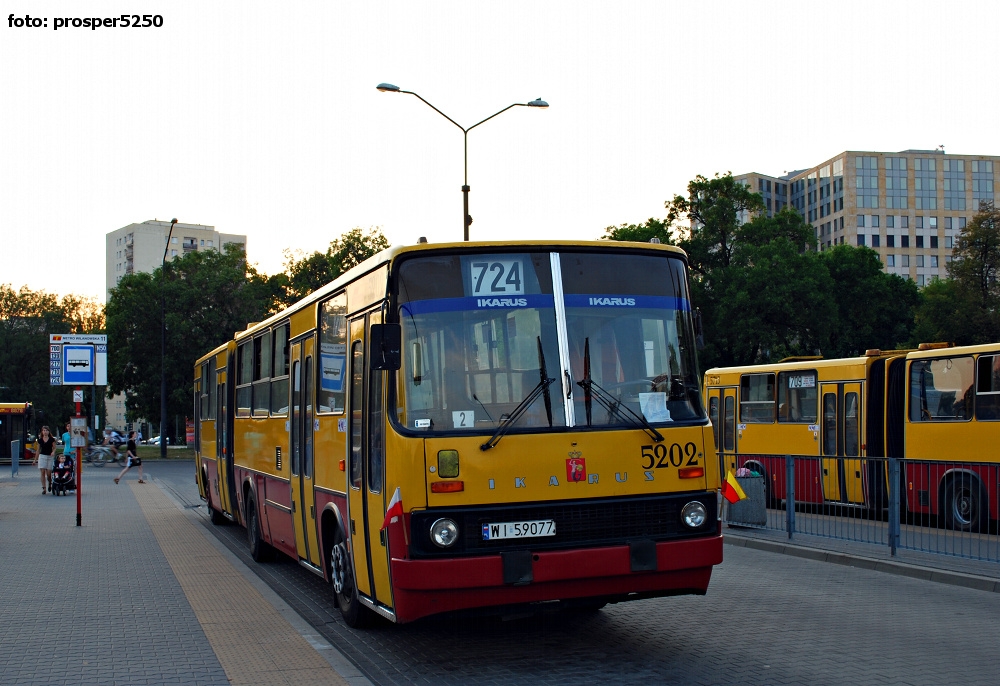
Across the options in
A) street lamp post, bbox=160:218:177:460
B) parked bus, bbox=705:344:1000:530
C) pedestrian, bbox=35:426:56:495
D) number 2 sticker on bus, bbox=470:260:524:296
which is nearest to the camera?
number 2 sticker on bus, bbox=470:260:524:296

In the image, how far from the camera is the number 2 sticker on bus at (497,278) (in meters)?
7.28

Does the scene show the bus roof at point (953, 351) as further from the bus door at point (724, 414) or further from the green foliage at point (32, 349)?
the green foliage at point (32, 349)

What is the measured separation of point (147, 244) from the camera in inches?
5674

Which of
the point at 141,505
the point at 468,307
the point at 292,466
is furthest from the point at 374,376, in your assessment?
the point at 141,505

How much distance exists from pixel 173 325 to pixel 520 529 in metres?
52.4

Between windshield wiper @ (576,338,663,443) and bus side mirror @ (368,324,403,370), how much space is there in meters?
1.23

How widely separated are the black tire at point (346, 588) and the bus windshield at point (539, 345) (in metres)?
2.11

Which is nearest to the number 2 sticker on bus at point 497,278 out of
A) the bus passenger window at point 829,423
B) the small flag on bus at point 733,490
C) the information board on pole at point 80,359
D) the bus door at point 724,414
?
the small flag on bus at point 733,490

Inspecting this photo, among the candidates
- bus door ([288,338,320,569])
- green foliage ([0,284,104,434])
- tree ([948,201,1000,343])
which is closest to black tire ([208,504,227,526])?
bus door ([288,338,320,569])

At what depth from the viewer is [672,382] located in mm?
7477

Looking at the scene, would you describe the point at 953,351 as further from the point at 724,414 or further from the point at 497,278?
the point at 497,278

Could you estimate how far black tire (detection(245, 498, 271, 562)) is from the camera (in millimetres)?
13328

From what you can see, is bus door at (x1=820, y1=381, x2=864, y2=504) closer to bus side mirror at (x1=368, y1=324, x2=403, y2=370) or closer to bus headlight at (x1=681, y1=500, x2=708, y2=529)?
bus headlight at (x1=681, y1=500, x2=708, y2=529)

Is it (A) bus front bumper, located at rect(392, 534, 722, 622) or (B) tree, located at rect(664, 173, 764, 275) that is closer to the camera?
(A) bus front bumper, located at rect(392, 534, 722, 622)
